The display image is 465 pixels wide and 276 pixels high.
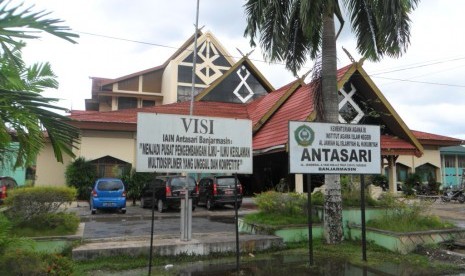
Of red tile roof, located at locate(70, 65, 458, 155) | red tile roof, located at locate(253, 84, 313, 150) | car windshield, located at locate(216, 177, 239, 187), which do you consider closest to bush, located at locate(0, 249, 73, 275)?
red tile roof, located at locate(70, 65, 458, 155)

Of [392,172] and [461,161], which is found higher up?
[461,161]

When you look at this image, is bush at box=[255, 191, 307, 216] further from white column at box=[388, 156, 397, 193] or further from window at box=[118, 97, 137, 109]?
window at box=[118, 97, 137, 109]

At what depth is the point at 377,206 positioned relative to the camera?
41.2 feet

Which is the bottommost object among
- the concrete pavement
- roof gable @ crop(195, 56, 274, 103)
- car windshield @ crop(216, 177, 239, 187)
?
the concrete pavement

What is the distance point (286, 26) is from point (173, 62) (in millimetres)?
33021

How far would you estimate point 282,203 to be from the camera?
12594mm

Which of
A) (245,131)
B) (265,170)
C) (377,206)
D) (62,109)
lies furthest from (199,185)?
(62,109)

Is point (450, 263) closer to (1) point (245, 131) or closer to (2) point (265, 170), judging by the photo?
(1) point (245, 131)

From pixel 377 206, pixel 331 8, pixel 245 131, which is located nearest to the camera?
pixel 245 131

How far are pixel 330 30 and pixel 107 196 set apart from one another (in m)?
12.3

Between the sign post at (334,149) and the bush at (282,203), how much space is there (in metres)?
3.17

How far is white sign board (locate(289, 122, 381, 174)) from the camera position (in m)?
9.15

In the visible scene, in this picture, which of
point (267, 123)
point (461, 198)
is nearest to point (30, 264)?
point (267, 123)

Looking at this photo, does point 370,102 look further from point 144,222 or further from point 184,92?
point 184,92
